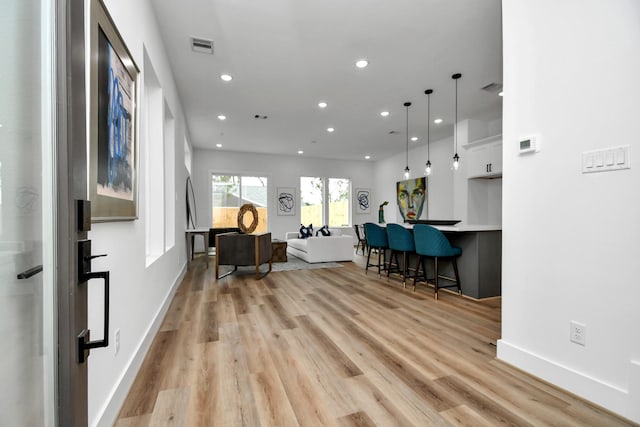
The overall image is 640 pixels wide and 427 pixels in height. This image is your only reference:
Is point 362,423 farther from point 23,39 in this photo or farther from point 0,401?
point 23,39

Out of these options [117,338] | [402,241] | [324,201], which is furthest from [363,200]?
[117,338]

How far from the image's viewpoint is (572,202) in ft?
5.46

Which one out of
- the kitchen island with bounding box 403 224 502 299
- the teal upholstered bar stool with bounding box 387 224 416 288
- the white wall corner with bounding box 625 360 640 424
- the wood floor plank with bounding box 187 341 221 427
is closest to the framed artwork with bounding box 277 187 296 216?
the teal upholstered bar stool with bounding box 387 224 416 288

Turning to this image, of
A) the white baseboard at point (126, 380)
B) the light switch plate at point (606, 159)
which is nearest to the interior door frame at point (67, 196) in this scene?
the white baseboard at point (126, 380)

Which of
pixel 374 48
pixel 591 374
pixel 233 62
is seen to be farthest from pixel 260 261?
pixel 591 374

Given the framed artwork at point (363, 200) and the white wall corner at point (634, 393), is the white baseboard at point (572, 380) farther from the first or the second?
the framed artwork at point (363, 200)

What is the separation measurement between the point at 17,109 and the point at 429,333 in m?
2.72

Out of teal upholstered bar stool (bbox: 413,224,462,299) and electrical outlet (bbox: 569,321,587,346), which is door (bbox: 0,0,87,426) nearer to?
electrical outlet (bbox: 569,321,587,346)

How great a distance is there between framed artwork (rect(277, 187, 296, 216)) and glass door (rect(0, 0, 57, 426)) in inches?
318

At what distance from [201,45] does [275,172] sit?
5634 millimetres

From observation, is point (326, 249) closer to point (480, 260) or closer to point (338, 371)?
point (480, 260)

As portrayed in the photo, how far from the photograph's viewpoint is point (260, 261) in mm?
4613

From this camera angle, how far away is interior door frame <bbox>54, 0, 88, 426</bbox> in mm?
628

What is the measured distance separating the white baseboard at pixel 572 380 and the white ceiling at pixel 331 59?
2.80 m
